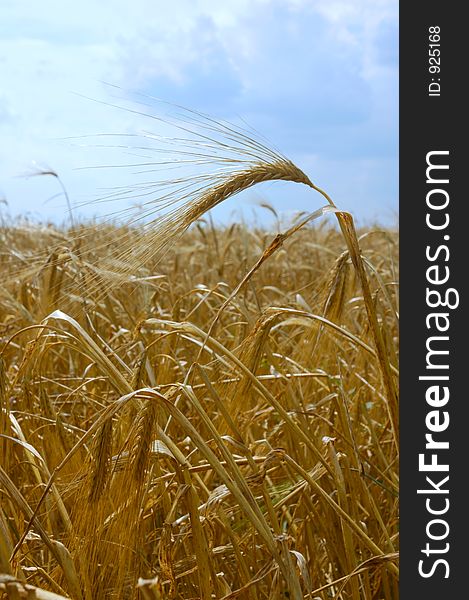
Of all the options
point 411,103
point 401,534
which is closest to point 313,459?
point 401,534

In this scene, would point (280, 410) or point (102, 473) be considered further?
point (280, 410)

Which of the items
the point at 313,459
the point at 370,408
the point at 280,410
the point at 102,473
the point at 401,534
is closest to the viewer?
the point at 102,473

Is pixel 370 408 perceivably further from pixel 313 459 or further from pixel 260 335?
pixel 260 335

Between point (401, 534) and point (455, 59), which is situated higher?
point (455, 59)

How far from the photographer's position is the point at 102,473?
2.76ft

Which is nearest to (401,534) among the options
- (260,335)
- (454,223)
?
(260,335)

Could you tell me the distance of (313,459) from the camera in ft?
4.87

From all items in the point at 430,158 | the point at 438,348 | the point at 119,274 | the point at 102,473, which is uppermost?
the point at 430,158

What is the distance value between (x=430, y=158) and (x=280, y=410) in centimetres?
46

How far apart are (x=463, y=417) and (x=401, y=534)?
0.61 ft

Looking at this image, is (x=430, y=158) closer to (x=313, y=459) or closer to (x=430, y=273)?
(x=430, y=273)

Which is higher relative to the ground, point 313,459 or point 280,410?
point 280,410

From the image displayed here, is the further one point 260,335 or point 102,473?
point 260,335

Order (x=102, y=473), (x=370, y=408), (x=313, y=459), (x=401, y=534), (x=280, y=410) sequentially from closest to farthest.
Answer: (x=102, y=473) < (x=280, y=410) < (x=401, y=534) < (x=313, y=459) < (x=370, y=408)
